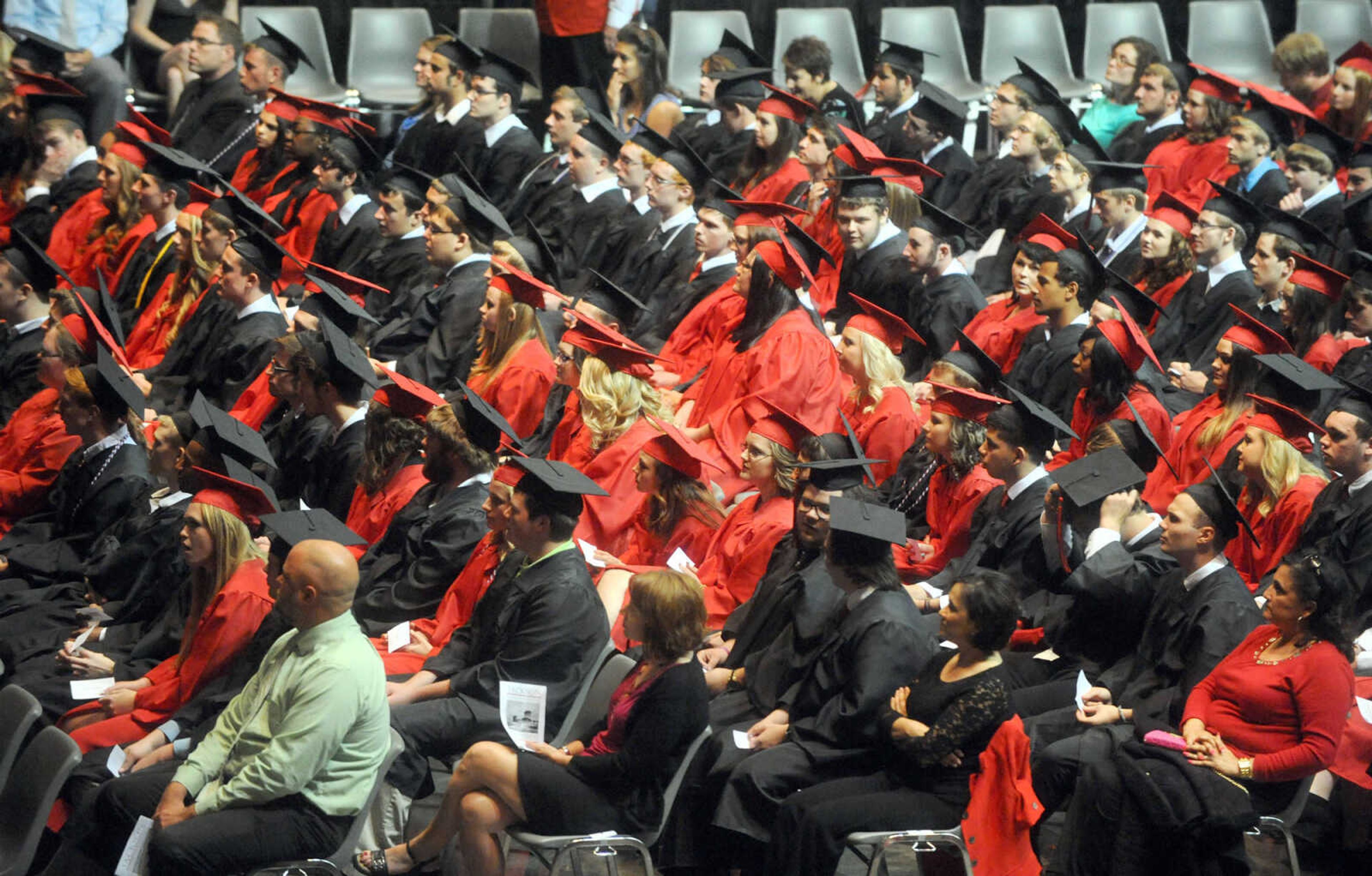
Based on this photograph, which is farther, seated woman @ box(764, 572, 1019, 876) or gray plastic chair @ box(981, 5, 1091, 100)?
gray plastic chair @ box(981, 5, 1091, 100)

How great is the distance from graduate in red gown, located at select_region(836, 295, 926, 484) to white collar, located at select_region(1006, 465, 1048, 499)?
2.35 ft

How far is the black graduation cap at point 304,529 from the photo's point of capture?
4.74 meters

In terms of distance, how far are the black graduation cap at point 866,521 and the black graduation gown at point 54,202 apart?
21.9ft

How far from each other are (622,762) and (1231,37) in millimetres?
9896

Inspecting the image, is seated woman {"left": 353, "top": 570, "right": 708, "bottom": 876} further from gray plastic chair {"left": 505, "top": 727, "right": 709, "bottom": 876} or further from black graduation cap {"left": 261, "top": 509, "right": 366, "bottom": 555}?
black graduation cap {"left": 261, "top": 509, "right": 366, "bottom": 555}

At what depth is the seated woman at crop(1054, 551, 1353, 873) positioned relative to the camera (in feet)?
14.1

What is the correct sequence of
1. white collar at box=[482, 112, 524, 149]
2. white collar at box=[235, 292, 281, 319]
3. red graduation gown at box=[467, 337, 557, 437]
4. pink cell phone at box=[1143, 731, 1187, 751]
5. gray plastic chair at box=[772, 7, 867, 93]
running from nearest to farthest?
pink cell phone at box=[1143, 731, 1187, 751], red graduation gown at box=[467, 337, 557, 437], white collar at box=[235, 292, 281, 319], white collar at box=[482, 112, 524, 149], gray plastic chair at box=[772, 7, 867, 93]

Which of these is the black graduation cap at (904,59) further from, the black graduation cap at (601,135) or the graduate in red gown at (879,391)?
the graduate in red gown at (879,391)

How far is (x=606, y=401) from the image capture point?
6.34 metres

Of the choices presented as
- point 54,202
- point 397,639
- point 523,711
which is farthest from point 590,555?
point 54,202

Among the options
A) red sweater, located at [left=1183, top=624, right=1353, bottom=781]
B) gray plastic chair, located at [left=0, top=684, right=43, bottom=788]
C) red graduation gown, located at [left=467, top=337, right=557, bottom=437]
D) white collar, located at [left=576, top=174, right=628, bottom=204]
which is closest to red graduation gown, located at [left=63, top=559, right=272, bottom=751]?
gray plastic chair, located at [left=0, top=684, right=43, bottom=788]

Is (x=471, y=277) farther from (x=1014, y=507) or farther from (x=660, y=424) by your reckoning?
(x=1014, y=507)

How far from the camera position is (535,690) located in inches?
185

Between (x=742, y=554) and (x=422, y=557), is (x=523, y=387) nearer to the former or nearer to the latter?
(x=422, y=557)
